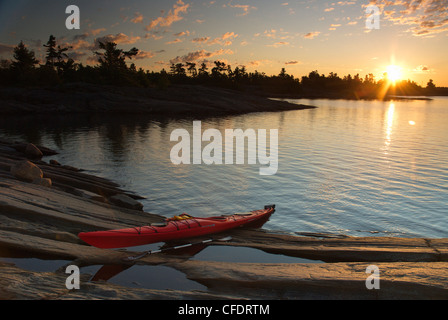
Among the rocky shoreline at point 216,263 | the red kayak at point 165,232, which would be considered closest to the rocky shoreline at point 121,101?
the rocky shoreline at point 216,263

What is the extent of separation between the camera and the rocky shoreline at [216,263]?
6338 millimetres

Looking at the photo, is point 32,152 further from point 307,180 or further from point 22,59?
point 22,59

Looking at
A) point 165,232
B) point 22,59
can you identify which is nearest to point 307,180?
point 165,232

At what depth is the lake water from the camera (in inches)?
613

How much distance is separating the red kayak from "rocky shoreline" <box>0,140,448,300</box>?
321 millimetres

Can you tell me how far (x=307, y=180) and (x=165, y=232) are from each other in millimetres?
14048

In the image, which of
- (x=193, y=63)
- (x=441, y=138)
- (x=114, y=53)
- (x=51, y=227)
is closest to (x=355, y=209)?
(x=51, y=227)

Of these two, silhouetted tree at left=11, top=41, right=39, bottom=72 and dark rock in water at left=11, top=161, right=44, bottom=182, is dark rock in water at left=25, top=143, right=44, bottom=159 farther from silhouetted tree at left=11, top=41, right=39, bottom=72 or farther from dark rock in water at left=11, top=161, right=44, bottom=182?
silhouetted tree at left=11, top=41, right=39, bottom=72

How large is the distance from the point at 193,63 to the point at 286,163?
425 feet

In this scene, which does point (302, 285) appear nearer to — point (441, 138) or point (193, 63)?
point (441, 138)

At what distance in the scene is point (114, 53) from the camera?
3851 inches

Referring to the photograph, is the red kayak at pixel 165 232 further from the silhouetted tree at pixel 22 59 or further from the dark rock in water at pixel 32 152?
the silhouetted tree at pixel 22 59

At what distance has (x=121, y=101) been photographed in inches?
2926

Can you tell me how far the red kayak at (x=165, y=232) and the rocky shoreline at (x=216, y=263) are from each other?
12.6 inches
